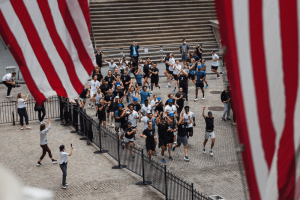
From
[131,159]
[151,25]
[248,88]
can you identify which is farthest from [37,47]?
[151,25]

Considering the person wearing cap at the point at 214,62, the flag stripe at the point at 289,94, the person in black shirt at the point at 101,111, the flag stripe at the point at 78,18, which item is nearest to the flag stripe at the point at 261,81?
the flag stripe at the point at 289,94

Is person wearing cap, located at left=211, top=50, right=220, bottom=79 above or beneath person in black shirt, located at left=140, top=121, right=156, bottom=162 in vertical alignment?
above

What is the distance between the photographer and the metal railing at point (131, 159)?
12219 millimetres

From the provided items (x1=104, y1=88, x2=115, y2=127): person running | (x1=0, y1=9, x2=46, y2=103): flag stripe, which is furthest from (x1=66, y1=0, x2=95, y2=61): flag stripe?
(x1=104, y1=88, x2=115, y2=127): person running

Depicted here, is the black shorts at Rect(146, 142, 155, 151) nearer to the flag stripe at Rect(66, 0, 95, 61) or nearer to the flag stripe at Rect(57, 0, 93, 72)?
the flag stripe at Rect(57, 0, 93, 72)

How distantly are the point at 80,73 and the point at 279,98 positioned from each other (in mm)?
4132

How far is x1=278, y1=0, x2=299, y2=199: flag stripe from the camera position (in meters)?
3.63

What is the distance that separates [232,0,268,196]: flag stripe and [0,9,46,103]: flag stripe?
405 centimetres

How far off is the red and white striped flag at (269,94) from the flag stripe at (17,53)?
4.07 metres

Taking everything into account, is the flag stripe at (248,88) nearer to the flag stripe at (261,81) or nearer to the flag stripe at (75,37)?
the flag stripe at (261,81)

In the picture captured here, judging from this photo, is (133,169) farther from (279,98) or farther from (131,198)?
(279,98)

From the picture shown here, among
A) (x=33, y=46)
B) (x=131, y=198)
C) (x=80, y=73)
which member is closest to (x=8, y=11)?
(x=33, y=46)

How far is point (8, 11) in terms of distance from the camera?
6.48m

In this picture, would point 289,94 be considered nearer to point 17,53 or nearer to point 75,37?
point 75,37
